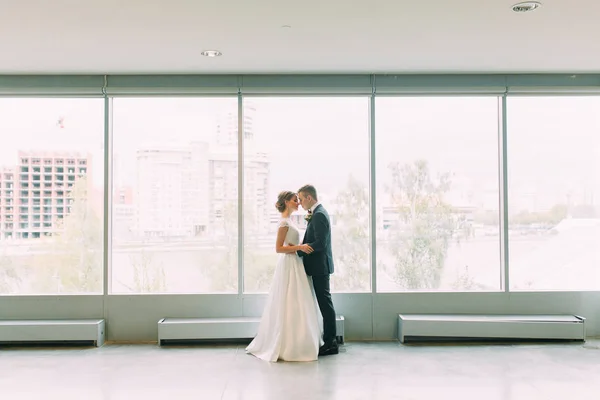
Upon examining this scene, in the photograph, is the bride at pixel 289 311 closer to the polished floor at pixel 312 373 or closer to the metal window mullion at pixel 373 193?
the polished floor at pixel 312 373

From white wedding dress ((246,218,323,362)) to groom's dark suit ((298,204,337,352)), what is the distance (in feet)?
0.22

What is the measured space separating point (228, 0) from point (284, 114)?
7.25 feet

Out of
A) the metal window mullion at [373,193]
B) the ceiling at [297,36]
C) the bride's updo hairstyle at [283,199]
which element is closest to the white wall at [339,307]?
the metal window mullion at [373,193]

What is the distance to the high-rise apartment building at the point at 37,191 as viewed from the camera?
5.59 meters

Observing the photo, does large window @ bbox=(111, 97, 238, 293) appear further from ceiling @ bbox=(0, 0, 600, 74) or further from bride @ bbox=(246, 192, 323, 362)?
bride @ bbox=(246, 192, 323, 362)

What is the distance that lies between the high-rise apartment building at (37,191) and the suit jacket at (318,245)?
2541 millimetres

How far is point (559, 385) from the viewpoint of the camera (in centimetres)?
407

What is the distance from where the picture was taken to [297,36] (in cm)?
426

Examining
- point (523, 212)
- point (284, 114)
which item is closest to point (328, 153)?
point (284, 114)

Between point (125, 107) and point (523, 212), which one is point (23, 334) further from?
point (523, 212)

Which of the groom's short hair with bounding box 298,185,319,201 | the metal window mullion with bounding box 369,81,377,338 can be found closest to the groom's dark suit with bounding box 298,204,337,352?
the groom's short hair with bounding box 298,185,319,201

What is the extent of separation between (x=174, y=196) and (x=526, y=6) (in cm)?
376

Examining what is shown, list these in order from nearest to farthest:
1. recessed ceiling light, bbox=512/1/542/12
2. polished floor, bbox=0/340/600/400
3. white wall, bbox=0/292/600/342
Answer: recessed ceiling light, bbox=512/1/542/12 → polished floor, bbox=0/340/600/400 → white wall, bbox=0/292/600/342

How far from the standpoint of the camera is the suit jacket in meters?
4.91
